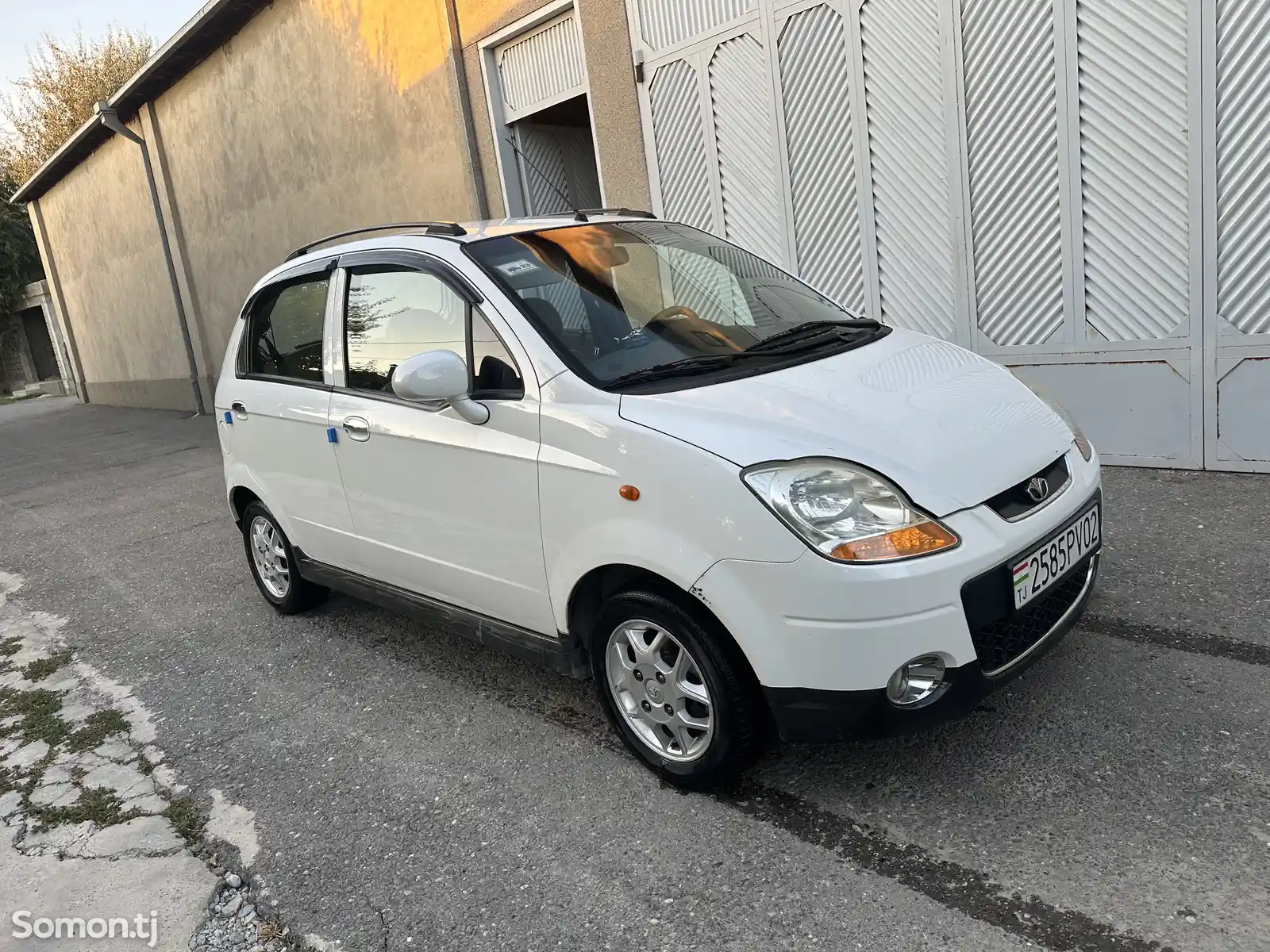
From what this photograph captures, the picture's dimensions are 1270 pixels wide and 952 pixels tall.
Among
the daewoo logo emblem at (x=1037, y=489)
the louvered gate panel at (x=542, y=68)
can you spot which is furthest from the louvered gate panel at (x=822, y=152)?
the daewoo logo emblem at (x=1037, y=489)

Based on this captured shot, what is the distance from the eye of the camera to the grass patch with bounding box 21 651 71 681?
499 centimetres

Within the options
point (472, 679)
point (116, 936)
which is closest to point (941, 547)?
point (472, 679)

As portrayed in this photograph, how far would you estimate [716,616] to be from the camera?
2.75 meters

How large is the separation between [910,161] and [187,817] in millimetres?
5707

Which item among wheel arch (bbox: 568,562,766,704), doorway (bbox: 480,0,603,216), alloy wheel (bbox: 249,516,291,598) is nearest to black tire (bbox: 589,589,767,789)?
wheel arch (bbox: 568,562,766,704)

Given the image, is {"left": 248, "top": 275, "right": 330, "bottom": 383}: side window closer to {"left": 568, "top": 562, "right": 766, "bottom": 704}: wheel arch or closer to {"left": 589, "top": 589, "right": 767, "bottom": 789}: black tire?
{"left": 568, "top": 562, "right": 766, "bottom": 704}: wheel arch

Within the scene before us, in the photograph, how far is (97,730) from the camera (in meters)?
4.19

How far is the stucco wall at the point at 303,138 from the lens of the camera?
1061 centimetres

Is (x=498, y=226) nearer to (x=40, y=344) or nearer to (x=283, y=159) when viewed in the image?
(x=283, y=159)

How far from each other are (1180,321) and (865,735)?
13.4 feet

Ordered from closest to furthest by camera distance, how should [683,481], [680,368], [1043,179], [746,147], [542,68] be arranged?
[683,481], [680,368], [1043,179], [746,147], [542,68]

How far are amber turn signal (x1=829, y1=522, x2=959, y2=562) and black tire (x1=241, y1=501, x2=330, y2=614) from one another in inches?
128

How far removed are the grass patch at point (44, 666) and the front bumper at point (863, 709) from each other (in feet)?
13.5

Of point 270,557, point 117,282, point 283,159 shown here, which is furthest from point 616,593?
point 117,282
